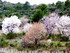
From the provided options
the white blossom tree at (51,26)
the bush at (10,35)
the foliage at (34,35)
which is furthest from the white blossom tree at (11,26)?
the foliage at (34,35)

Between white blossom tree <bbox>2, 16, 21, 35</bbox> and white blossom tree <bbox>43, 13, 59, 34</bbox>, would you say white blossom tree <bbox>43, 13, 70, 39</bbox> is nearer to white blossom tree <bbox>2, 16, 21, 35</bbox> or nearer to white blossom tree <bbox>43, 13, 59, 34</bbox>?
white blossom tree <bbox>43, 13, 59, 34</bbox>

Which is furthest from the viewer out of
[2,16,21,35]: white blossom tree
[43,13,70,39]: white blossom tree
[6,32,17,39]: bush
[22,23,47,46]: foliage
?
[2,16,21,35]: white blossom tree

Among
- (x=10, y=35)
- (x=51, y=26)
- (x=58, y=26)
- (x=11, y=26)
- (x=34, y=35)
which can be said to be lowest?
(x=10, y=35)

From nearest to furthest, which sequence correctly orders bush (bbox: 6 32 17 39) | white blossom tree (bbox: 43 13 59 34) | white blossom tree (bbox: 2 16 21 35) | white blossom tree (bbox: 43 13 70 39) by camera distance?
white blossom tree (bbox: 43 13 70 39), white blossom tree (bbox: 43 13 59 34), bush (bbox: 6 32 17 39), white blossom tree (bbox: 2 16 21 35)

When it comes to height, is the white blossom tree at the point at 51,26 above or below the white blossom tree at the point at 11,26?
above

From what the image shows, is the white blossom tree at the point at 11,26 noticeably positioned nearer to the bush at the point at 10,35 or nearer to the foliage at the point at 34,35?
the bush at the point at 10,35

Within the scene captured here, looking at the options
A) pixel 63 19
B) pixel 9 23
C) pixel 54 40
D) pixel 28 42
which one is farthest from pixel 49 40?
pixel 9 23

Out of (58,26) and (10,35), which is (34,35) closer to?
(58,26)

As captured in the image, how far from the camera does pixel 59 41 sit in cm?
3556

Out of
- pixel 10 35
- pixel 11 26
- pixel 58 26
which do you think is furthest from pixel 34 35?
pixel 11 26

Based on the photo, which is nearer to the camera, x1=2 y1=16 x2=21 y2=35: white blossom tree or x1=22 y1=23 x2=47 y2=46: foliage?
x1=22 y1=23 x2=47 y2=46: foliage

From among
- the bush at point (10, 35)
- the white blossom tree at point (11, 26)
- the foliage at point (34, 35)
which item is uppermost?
the foliage at point (34, 35)

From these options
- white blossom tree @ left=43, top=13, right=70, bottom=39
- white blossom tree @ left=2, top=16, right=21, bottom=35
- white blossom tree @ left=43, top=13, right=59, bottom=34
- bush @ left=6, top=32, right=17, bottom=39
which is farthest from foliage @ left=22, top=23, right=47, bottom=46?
white blossom tree @ left=2, top=16, right=21, bottom=35

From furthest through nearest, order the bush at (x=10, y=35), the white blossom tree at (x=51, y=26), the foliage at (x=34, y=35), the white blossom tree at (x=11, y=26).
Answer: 1. the white blossom tree at (x=11, y=26)
2. the bush at (x=10, y=35)
3. the white blossom tree at (x=51, y=26)
4. the foliage at (x=34, y=35)
